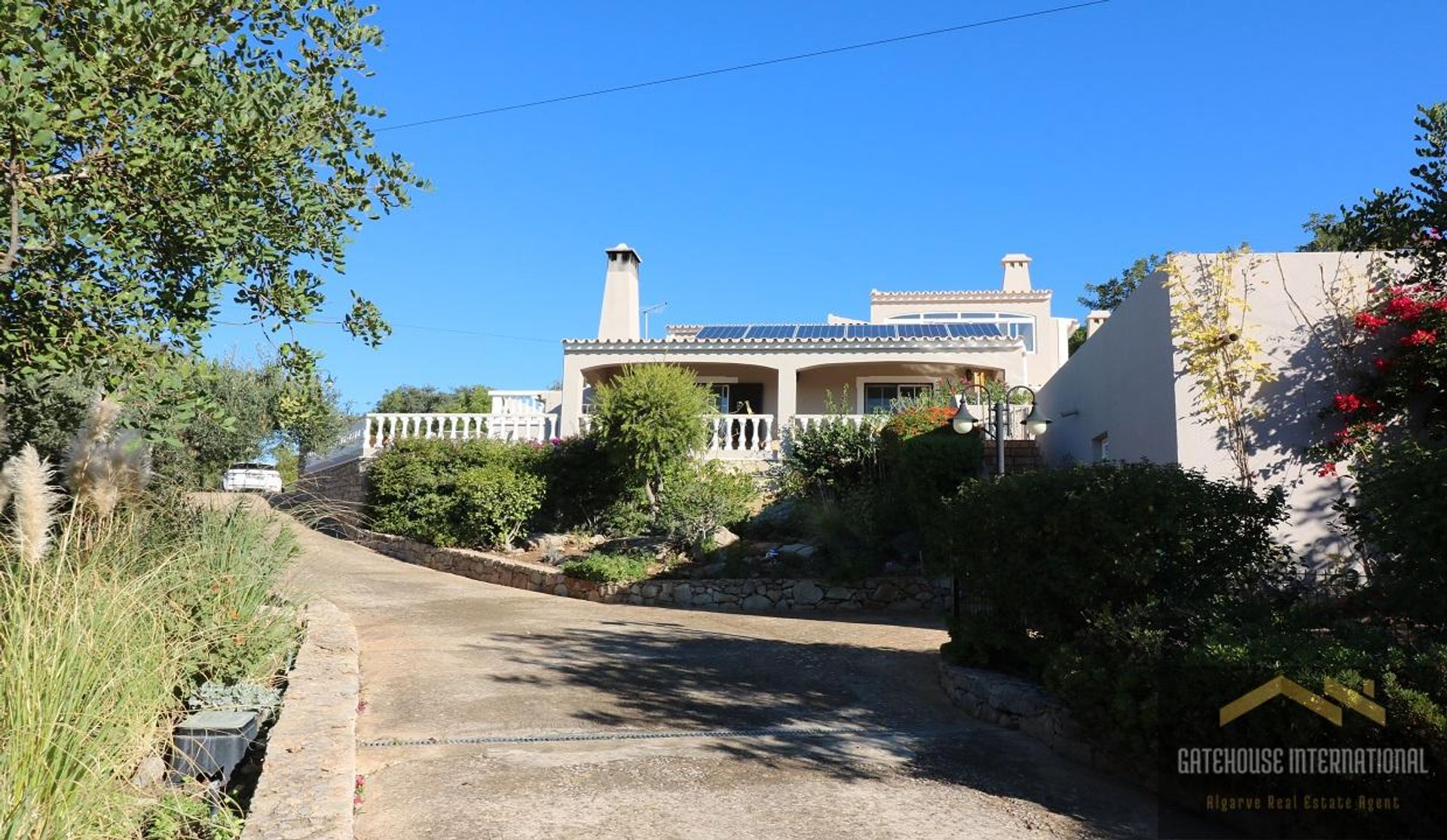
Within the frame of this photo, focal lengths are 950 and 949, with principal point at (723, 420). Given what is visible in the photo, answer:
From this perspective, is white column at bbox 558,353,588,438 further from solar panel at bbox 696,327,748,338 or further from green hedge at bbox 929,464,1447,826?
green hedge at bbox 929,464,1447,826

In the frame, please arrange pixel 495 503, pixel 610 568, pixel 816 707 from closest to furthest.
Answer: pixel 816 707 < pixel 610 568 < pixel 495 503

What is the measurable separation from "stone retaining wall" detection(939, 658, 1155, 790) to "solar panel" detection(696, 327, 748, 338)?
16961 mm

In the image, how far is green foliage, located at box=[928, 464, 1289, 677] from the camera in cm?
554

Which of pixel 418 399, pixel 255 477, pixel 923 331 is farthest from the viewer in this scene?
pixel 418 399

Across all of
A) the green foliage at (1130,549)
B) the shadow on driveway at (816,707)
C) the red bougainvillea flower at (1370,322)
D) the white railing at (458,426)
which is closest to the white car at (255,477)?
the white railing at (458,426)

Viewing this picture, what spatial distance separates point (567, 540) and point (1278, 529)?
10.3m

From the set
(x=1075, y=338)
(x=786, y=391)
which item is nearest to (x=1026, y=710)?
(x=786, y=391)

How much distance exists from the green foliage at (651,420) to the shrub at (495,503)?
1.66m

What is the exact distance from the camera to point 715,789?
480 centimetres

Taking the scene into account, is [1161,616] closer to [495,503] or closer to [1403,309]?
[1403,309]

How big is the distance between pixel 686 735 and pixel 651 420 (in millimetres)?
8885

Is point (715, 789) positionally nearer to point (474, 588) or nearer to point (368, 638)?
point (368, 638)

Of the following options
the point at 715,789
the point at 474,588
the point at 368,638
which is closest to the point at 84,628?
the point at 715,789

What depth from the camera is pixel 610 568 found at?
13.2 metres
